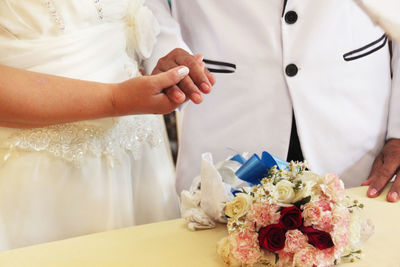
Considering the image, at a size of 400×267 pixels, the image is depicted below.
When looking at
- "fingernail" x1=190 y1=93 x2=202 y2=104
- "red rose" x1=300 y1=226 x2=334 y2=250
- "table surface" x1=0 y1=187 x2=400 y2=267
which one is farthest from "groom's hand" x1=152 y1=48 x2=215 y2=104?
"red rose" x1=300 y1=226 x2=334 y2=250

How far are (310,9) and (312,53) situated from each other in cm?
14

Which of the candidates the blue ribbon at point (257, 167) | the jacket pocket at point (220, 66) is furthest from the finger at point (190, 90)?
the jacket pocket at point (220, 66)

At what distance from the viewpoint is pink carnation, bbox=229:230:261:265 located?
880 mm

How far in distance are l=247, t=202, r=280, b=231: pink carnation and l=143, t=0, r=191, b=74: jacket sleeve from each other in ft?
2.30

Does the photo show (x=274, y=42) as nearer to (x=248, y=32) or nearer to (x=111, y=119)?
(x=248, y=32)

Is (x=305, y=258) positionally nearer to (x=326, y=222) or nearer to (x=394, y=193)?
(x=326, y=222)

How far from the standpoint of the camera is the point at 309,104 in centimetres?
142

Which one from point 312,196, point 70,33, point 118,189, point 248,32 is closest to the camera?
point 312,196

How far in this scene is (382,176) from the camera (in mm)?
1295

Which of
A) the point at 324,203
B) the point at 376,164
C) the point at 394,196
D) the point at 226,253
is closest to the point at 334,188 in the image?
the point at 324,203

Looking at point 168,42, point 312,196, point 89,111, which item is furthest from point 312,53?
point 89,111

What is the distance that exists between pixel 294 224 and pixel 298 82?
64 cm

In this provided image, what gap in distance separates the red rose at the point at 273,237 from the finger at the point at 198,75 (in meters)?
0.46

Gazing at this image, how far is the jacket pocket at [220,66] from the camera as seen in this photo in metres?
1.47
